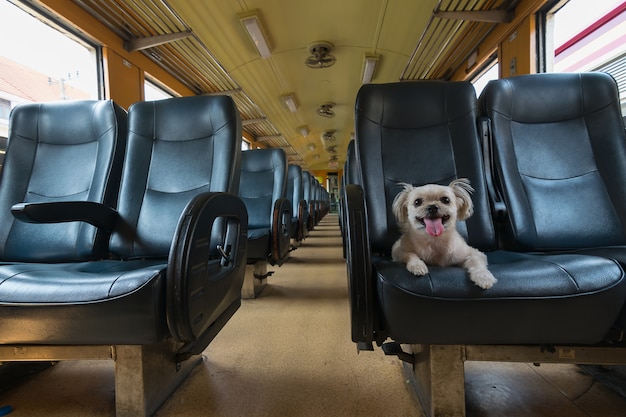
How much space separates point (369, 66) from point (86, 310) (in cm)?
497

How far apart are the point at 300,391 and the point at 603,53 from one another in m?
3.13

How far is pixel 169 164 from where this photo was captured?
1284 millimetres

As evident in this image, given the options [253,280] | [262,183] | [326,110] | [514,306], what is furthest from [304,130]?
[514,306]

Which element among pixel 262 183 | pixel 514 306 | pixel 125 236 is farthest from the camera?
pixel 262 183

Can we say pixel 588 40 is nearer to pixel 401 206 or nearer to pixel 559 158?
pixel 559 158

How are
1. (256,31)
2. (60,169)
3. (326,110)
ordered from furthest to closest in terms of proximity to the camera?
1. (326,110)
2. (256,31)
3. (60,169)

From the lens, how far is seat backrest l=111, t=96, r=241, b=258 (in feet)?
3.92

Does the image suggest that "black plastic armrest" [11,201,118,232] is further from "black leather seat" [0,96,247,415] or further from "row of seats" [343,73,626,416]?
"row of seats" [343,73,626,416]

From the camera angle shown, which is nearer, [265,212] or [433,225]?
[433,225]

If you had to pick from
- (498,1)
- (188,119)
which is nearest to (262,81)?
(498,1)

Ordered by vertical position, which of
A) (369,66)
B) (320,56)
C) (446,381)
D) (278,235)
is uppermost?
(320,56)

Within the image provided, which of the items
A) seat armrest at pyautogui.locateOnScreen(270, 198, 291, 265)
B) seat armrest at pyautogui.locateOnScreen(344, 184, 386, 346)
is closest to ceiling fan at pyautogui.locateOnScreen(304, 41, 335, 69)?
seat armrest at pyautogui.locateOnScreen(270, 198, 291, 265)

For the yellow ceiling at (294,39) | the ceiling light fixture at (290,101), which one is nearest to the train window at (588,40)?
the yellow ceiling at (294,39)

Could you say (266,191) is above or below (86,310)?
above
